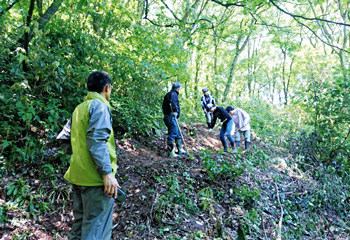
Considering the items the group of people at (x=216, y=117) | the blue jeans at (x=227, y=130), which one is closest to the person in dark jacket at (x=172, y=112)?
the group of people at (x=216, y=117)

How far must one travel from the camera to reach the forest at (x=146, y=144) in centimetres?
371

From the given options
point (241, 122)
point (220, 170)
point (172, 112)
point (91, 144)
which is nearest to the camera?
point (91, 144)

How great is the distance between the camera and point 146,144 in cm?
678

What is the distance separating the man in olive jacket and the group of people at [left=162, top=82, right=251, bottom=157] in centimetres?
390

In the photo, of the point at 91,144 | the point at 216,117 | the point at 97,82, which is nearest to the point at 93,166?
the point at 91,144

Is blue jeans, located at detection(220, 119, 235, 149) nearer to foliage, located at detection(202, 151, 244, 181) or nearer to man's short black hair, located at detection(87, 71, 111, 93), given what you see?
foliage, located at detection(202, 151, 244, 181)

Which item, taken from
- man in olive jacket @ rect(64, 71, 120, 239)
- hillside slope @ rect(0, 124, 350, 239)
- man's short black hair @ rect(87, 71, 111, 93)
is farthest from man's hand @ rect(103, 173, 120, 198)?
hillside slope @ rect(0, 124, 350, 239)

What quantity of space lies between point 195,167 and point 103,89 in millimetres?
3587

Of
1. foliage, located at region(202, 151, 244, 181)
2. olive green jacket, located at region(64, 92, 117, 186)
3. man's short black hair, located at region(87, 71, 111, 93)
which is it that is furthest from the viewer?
foliage, located at region(202, 151, 244, 181)

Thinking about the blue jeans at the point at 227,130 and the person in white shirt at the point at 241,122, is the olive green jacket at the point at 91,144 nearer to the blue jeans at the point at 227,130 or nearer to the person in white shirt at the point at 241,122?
the blue jeans at the point at 227,130

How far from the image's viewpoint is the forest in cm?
371

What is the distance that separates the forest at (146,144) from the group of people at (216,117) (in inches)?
21.5

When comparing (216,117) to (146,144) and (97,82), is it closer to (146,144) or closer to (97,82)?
(146,144)

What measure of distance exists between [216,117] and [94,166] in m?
6.44
